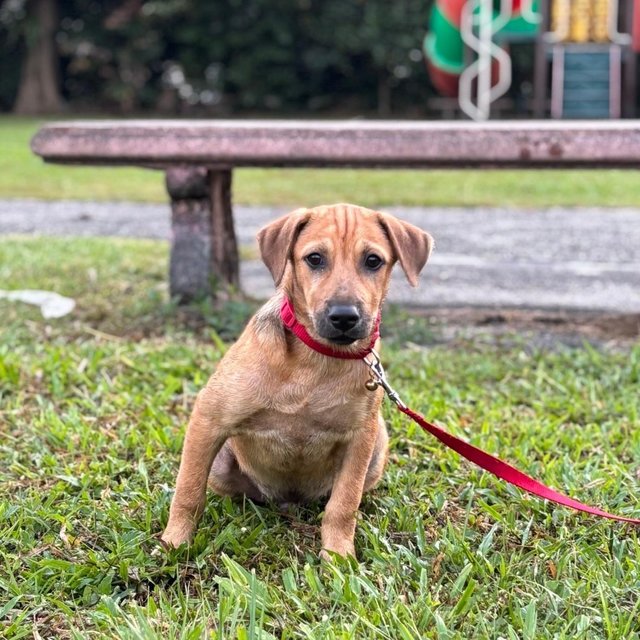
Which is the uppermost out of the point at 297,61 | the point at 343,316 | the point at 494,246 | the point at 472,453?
the point at 297,61

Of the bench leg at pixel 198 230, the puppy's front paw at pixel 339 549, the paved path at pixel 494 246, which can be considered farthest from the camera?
the paved path at pixel 494 246

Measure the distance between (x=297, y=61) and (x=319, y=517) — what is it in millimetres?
22967

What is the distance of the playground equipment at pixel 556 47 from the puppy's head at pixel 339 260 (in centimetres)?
1584

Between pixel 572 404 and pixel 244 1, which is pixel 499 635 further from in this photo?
pixel 244 1

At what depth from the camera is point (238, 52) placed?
2450 cm

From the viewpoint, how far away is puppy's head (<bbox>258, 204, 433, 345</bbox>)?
2697mm

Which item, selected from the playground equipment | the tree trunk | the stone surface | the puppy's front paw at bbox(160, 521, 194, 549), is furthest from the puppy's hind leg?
the tree trunk

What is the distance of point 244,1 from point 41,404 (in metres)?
21.7

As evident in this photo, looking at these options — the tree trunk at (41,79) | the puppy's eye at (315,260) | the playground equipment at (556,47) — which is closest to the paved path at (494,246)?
the puppy's eye at (315,260)

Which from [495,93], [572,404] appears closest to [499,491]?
[572,404]

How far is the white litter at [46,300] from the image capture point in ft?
17.4

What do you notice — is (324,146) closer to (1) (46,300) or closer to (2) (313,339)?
(1) (46,300)

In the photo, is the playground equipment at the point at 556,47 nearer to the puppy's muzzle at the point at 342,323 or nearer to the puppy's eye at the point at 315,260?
the puppy's eye at the point at 315,260

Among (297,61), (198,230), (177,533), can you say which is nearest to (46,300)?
(198,230)
